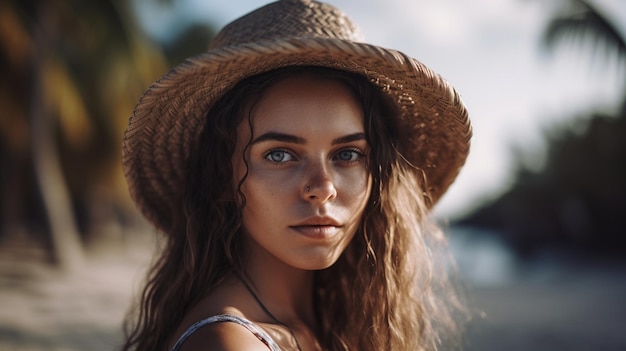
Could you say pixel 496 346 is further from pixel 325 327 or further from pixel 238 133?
pixel 238 133

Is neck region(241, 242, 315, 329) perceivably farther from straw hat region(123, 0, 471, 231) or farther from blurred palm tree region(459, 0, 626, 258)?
blurred palm tree region(459, 0, 626, 258)

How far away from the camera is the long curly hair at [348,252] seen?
179 cm

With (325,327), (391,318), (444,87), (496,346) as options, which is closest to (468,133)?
(444,87)

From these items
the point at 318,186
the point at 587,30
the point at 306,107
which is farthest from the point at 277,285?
the point at 587,30

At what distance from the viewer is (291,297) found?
6.25 feet

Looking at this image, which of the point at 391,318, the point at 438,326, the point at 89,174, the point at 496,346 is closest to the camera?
the point at 391,318

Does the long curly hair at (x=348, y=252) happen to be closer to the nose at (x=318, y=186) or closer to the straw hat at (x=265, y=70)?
the straw hat at (x=265, y=70)

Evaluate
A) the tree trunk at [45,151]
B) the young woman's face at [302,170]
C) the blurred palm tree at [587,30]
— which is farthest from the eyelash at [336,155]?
the tree trunk at [45,151]

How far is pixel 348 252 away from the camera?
2.12 meters

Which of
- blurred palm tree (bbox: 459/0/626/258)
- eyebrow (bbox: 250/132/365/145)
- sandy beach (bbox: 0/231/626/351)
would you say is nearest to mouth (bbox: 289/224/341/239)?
eyebrow (bbox: 250/132/365/145)

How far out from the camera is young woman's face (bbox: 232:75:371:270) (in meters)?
1.63

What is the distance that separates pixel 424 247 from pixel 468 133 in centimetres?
44

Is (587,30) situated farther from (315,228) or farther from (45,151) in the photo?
(45,151)

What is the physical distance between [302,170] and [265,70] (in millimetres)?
311
